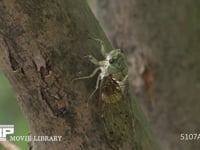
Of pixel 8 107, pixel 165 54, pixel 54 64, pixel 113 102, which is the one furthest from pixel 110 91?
pixel 8 107

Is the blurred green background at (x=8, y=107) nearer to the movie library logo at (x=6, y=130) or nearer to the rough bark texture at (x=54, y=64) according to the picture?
the movie library logo at (x=6, y=130)

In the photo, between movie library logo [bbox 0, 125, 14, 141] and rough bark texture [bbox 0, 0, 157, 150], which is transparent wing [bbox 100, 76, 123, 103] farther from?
movie library logo [bbox 0, 125, 14, 141]

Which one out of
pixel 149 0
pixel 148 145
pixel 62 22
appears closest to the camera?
pixel 62 22

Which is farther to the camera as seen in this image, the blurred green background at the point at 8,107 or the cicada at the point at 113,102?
the blurred green background at the point at 8,107

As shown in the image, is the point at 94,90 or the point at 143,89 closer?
the point at 94,90

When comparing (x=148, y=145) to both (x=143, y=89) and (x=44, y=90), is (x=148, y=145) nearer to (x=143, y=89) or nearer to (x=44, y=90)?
(x=44, y=90)

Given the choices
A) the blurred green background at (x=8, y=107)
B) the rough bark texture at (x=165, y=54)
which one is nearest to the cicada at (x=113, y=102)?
the rough bark texture at (x=165, y=54)

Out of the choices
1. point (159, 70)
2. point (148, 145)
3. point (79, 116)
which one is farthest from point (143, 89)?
point (79, 116)
